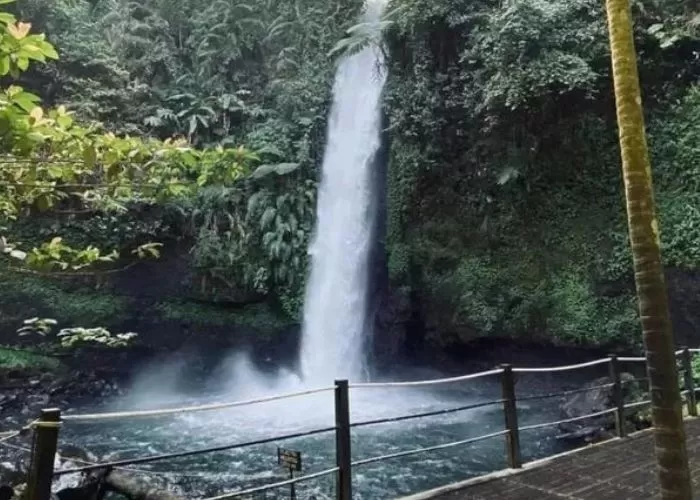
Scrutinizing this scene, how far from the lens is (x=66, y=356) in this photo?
45.3 feet

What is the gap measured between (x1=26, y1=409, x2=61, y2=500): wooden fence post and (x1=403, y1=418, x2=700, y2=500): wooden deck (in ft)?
A: 6.95

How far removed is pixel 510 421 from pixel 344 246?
9973mm

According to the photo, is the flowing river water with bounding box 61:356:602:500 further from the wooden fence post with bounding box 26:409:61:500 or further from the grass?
the wooden fence post with bounding box 26:409:61:500

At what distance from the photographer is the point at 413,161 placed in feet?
41.2

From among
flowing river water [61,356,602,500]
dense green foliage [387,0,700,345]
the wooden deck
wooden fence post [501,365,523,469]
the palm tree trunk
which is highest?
dense green foliage [387,0,700,345]

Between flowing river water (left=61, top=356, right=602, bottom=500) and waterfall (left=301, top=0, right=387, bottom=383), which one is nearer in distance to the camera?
flowing river water (left=61, top=356, right=602, bottom=500)

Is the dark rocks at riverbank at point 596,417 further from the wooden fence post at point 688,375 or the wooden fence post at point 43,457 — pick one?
the wooden fence post at point 43,457

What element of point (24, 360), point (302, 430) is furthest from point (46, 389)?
point (302, 430)


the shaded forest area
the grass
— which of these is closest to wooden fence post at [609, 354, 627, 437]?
the shaded forest area

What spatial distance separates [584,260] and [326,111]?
7.88 m

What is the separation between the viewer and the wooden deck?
3641 mm

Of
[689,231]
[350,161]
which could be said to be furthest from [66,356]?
[689,231]

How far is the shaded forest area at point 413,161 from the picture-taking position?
10.3m

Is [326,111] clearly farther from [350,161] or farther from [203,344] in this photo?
[203,344]
